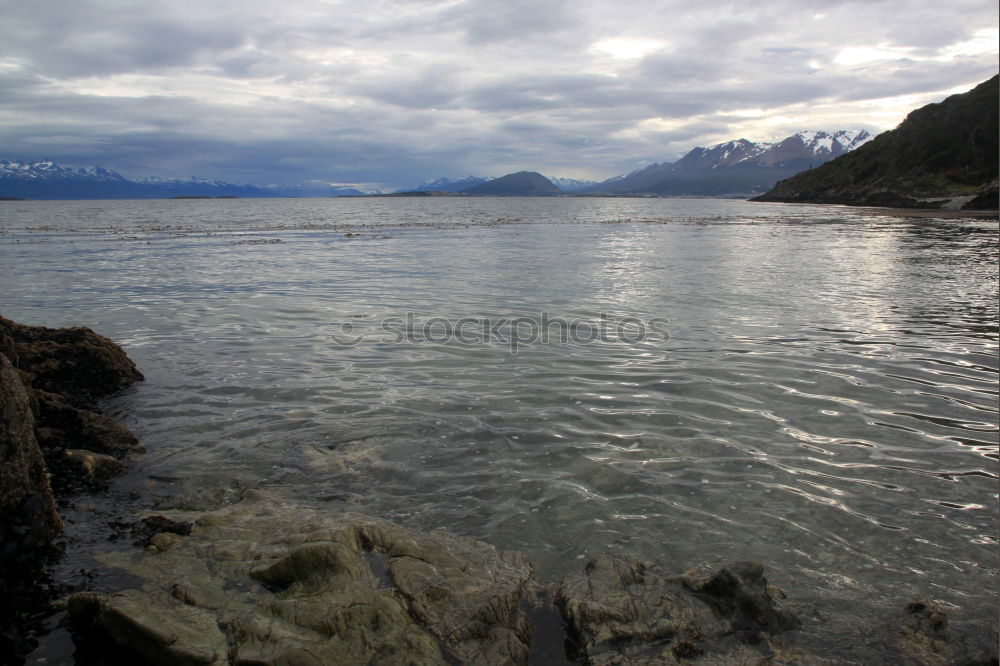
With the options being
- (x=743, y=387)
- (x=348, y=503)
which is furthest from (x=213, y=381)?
(x=743, y=387)

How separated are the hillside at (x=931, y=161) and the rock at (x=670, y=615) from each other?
102m

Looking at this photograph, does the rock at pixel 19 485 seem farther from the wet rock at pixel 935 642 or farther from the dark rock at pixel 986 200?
the dark rock at pixel 986 200

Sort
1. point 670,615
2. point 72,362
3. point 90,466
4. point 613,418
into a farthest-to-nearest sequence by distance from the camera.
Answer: point 72,362, point 613,418, point 90,466, point 670,615

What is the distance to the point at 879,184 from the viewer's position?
118 m

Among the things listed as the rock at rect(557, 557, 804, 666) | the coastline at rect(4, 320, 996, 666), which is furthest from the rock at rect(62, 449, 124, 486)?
the rock at rect(557, 557, 804, 666)

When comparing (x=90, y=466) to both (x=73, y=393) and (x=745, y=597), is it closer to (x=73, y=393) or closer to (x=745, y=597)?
(x=73, y=393)

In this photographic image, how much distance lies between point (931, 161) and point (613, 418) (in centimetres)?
13523

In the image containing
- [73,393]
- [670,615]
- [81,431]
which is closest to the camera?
[670,615]

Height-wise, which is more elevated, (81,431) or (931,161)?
(931,161)

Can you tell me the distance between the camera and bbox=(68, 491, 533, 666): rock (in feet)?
13.5

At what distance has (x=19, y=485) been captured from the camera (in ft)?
A: 17.0

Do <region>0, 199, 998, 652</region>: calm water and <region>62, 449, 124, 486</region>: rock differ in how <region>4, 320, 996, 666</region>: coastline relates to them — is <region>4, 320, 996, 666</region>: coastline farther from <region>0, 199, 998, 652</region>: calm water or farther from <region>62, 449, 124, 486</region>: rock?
<region>62, 449, 124, 486</region>: rock

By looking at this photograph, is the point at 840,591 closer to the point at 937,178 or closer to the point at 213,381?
the point at 213,381

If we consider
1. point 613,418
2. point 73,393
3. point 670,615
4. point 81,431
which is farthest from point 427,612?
point 73,393
